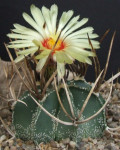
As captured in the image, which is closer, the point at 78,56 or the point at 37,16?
the point at 78,56

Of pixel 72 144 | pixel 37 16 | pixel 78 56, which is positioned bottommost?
pixel 72 144

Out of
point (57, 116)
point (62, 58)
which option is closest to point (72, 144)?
point (57, 116)

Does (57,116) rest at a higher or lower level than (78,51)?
lower

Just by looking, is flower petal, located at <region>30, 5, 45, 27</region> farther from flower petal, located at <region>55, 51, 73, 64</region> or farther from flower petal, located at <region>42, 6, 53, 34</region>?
flower petal, located at <region>55, 51, 73, 64</region>

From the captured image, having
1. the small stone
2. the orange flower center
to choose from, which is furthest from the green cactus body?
the orange flower center

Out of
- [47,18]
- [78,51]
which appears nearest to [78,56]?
[78,51]

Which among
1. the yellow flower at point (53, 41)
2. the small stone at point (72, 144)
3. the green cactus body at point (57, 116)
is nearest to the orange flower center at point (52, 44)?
the yellow flower at point (53, 41)

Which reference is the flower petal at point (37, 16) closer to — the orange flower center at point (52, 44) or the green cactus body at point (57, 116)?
the orange flower center at point (52, 44)

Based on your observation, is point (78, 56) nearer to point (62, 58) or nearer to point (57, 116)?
point (62, 58)

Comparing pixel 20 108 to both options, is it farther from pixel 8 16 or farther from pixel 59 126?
pixel 8 16
